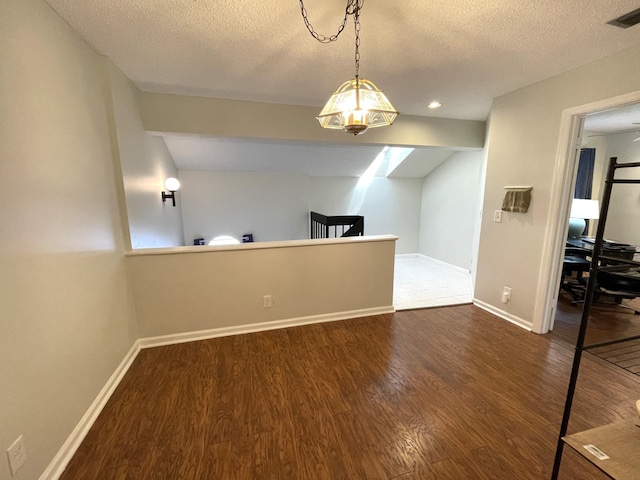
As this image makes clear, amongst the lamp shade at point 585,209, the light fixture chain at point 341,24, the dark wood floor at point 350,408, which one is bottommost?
the dark wood floor at point 350,408

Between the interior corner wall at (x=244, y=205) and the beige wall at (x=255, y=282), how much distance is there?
264cm

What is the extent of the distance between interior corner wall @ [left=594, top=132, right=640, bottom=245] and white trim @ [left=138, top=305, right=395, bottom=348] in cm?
438

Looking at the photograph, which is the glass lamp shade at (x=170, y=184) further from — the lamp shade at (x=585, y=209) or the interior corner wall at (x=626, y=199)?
the interior corner wall at (x=626, y=199)

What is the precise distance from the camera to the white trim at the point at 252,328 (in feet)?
8.63

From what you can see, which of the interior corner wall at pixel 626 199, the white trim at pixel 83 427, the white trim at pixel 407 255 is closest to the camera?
the white trim at pixel 83 427

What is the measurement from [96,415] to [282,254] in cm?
179

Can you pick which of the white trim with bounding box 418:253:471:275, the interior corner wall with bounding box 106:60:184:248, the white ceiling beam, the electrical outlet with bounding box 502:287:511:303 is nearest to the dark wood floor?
the electrical outlet with bounding box 502:287:511:303

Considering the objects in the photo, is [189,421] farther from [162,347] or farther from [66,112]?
[66,112]

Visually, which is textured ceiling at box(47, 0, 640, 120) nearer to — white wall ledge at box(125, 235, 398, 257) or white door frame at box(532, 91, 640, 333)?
white door frame at box(532, 91, 640, 333)

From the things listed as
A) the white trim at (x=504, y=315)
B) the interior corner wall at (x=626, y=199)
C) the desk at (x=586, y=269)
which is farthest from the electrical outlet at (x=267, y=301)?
the interior corner wall at (x=626, y=199)

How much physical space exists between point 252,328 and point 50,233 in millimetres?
1849

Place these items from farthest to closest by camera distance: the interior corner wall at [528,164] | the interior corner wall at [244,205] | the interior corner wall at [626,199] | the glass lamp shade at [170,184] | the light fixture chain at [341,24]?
the interior corner wall at [244,205] < the interior corner wall at [626,199] < the glass lamp shade at [170,184] < the interior corner wall at [528,164] < the light fixture chain at [341,24]

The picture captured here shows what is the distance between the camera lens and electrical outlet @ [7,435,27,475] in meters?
1.14

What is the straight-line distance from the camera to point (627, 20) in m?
1.70
